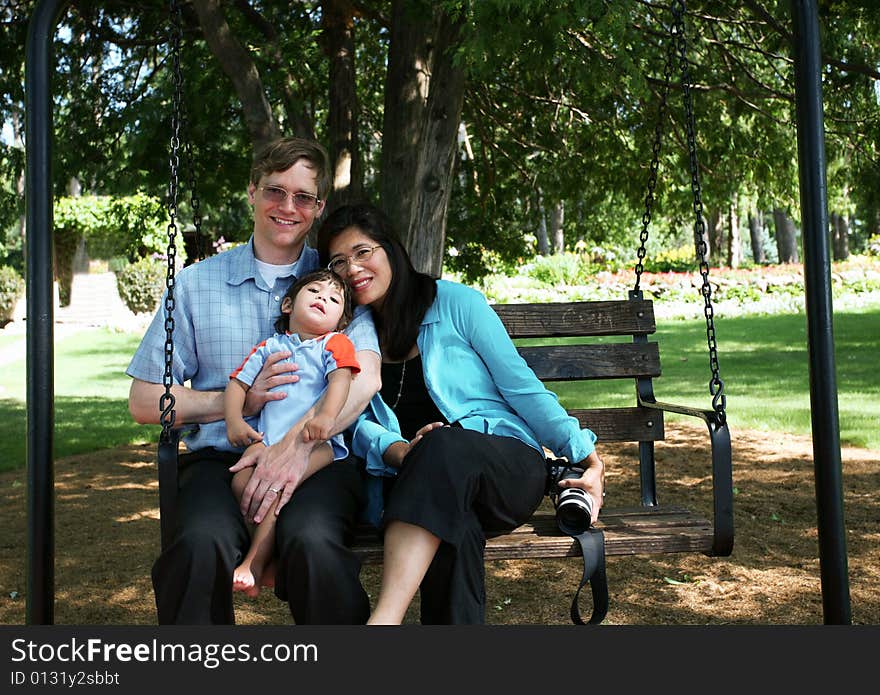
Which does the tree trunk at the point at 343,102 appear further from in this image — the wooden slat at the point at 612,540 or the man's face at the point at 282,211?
the wooden slat at the point at 612,540

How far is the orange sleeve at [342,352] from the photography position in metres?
2.90

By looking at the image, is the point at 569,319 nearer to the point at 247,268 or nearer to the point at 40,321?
the point at 247,268

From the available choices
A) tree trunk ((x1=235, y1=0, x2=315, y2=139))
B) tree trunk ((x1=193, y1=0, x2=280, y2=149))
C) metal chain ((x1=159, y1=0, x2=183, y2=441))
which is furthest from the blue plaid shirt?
tree trunk ((x1=235, y1=0, x2=315, y2=139))

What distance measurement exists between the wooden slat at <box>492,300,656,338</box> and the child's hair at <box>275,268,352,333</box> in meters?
0.92

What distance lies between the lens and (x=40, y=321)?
2873 mm

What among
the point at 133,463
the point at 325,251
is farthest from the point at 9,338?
the point at 325,251

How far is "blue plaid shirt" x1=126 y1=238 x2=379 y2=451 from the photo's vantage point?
3.09m

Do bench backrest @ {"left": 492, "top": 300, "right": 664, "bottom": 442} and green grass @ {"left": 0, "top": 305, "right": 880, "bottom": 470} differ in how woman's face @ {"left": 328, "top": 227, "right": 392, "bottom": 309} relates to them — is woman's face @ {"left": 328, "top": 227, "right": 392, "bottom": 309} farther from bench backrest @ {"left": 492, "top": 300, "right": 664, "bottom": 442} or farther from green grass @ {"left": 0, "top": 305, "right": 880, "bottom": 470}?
green grass @ {"left": 0, "top": 305, "right": 880, "bottom": 470}

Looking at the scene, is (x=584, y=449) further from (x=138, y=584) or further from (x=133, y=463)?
(x=133, y=463)

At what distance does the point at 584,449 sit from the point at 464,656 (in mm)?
987

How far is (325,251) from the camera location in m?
3.30

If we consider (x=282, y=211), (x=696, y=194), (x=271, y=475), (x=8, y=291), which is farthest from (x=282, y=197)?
(x=8, y=291)

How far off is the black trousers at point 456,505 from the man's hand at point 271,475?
0.28 metres

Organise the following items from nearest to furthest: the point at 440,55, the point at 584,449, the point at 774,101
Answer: the point at 584,449
the point at 440,55
the point at 774,101
